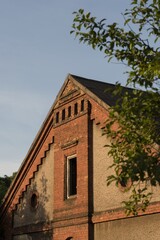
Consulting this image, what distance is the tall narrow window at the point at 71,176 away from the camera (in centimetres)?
1859

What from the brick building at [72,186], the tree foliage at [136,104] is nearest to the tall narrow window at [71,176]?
the brick building at [72,186]

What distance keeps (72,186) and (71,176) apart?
1.37 ft

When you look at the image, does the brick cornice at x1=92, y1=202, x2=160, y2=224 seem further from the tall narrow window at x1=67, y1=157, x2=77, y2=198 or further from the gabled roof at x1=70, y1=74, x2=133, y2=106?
the gabled roof at x1=70, y1=74, x2=133, y2=106

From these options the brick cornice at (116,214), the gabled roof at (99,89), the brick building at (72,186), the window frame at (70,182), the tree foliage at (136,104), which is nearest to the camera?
the tree foliage at (136,104)

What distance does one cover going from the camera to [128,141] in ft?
30.0

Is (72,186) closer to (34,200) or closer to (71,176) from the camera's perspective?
(71,176)

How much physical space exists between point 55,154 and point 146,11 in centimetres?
1132

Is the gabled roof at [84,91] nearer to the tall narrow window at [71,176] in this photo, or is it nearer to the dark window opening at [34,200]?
the dark window opening at [34,200]

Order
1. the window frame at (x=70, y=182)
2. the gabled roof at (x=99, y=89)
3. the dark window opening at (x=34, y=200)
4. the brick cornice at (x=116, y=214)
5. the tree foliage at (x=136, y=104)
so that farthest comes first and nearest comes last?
the dark window opening at (x=34, y=200) → the window frame at (x=70, y=182) → the gabled roof at (x=99, y=89) → the brick cornice at (x=116, y=214) → the tree foliage at (x=136, y=104)

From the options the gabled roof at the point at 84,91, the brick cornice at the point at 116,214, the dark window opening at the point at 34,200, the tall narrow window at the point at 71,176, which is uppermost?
the gabled roof at the point at 84,91

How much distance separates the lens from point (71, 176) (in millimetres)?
18844

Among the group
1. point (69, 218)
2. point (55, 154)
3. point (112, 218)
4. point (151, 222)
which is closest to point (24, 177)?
point (55, 154)

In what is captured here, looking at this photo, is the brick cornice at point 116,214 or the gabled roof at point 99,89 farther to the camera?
the gabled roof at point 99,89

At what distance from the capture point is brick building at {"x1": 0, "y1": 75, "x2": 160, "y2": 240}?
1602cm
